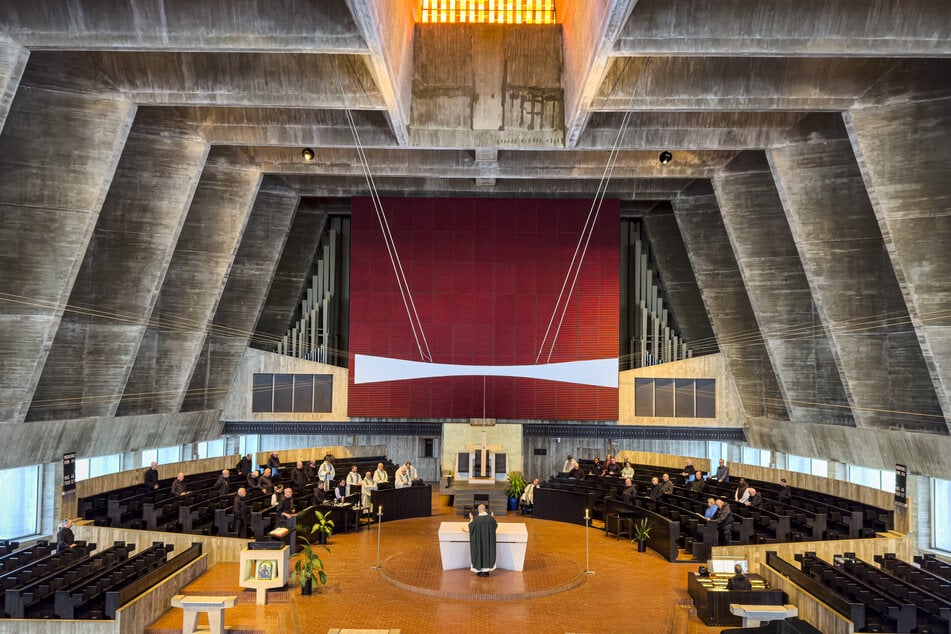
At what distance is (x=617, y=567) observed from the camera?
48.4ft

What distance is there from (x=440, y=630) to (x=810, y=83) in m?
A: 12.3

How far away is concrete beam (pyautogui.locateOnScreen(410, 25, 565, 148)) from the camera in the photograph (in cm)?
1886

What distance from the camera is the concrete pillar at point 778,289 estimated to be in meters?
21.8

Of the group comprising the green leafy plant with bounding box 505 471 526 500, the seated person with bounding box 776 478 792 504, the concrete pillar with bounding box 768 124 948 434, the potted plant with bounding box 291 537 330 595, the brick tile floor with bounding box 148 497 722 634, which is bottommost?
the brick tile floor with bounding box 148 497 722 634

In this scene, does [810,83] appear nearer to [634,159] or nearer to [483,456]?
[634,159]

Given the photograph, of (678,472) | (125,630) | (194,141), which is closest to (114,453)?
(194,141)

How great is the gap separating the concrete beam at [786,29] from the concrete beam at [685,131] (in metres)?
5.92

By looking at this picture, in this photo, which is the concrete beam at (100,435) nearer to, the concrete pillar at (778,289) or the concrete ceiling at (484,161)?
the concrete ceiling at (484,161)

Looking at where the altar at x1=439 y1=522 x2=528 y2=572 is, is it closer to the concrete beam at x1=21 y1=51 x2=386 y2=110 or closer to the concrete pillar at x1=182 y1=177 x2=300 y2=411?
the concrete beam at x1=21 y1=51 x2=386 y2=110

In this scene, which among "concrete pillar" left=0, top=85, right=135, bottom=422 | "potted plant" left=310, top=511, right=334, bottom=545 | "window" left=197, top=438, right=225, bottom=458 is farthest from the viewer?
"window" left=197, top=438, right=225, bottom=458

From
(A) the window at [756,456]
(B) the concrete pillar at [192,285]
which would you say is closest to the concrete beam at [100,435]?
(B) the concrete pillar at [192,285]

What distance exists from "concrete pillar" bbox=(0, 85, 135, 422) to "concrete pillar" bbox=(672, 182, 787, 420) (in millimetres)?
16953

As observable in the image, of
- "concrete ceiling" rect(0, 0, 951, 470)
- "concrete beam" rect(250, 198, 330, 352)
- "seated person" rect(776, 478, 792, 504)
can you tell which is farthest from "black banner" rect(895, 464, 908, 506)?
"concrete beam" rect(250, 198, 330, 352)

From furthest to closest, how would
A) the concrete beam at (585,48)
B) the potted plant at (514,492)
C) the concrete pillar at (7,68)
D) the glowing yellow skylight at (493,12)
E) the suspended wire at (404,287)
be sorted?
the suspended wire at (404,287)
the potted plant at (514,492)
the glowing yellow skylight at (493,12)
the concrete pillar at (7,68)
the concrete beam at (585,48)
